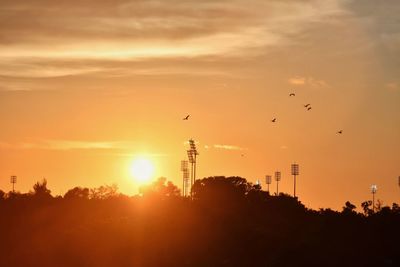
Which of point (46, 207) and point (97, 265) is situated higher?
point (46, 207)

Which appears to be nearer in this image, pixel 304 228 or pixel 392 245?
pixel 392 245

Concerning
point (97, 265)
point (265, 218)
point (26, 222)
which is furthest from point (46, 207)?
point (97, 265)

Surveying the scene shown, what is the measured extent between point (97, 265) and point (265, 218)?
60.4 metres

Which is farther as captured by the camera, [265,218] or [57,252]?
[265,218]

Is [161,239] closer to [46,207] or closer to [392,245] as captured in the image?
[392,245]

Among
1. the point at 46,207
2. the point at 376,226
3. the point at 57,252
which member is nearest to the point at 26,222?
the point at 46,207

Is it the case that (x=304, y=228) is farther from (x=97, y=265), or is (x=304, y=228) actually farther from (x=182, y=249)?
(x=97, y=265)

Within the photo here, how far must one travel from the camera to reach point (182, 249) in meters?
148

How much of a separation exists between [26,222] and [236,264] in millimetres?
53938

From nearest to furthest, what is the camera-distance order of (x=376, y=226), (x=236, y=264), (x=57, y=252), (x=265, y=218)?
1. (x=236, y=264)
2. (x=57, y=252)
3. (x=376, y=226)
4. (x=265, y=218)

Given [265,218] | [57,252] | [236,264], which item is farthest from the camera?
[265,218]

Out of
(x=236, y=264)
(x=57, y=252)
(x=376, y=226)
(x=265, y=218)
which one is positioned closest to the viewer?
(x=236, y=264)

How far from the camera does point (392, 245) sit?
157 metres

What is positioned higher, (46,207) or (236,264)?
(46,207)
